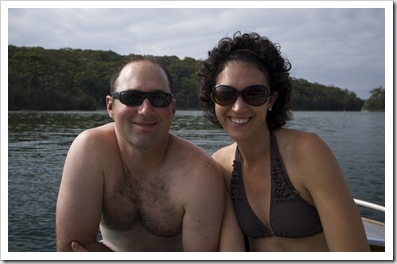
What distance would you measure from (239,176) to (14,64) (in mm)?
46557

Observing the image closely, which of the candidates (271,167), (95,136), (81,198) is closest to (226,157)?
(271,167)

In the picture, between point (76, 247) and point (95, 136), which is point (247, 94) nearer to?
point (95, 136)

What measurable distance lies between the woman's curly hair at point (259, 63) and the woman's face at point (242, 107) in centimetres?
6

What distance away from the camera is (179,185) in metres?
3.09

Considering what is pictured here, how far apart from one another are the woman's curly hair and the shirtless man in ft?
1.11

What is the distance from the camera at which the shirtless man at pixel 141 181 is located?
9.79 feet

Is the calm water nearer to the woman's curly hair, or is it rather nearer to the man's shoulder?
the woman's curly hair

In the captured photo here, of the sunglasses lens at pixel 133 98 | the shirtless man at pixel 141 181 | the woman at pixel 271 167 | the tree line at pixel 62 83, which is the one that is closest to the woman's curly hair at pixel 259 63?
the woman at pixel 271 167

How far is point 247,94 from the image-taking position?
2.78m

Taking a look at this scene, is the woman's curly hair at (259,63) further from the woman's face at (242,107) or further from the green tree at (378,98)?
the green tree at (378,98)

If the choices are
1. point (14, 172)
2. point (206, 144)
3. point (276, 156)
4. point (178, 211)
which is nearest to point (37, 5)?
point (178, 211)

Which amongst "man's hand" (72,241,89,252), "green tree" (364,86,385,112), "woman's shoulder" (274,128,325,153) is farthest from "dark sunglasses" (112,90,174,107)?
"green tree" (364,86,385,112)

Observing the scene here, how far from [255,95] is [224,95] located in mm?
215

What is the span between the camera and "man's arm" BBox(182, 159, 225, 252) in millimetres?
3002
